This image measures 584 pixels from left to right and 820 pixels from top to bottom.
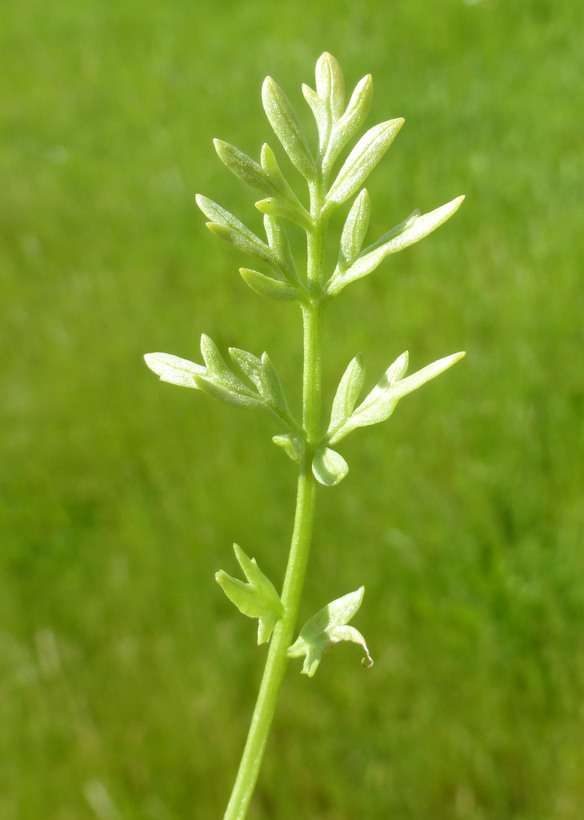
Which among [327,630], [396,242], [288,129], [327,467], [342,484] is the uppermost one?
[288,129]

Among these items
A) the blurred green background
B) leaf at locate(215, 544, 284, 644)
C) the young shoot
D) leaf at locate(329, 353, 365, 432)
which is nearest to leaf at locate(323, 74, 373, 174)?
the young shoot

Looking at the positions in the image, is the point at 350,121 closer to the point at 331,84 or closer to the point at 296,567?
the point at 331,84

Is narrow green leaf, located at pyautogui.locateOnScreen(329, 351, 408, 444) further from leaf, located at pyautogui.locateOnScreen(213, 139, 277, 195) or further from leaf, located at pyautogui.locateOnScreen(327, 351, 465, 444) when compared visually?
leaf, located at pyautogui.locateOnScreen(213, 139, 277, 195)

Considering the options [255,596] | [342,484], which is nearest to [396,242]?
[255,596]

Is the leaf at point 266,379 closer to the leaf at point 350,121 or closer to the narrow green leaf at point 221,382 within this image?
the narrow green leaf at point 221,382

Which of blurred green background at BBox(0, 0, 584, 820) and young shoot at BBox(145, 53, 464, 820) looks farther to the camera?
blurred green background at BBox(0, 0, 584, 820)

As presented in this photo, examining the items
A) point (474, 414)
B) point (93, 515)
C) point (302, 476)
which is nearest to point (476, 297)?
point (474, 414)

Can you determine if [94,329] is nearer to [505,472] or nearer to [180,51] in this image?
[505,472]
